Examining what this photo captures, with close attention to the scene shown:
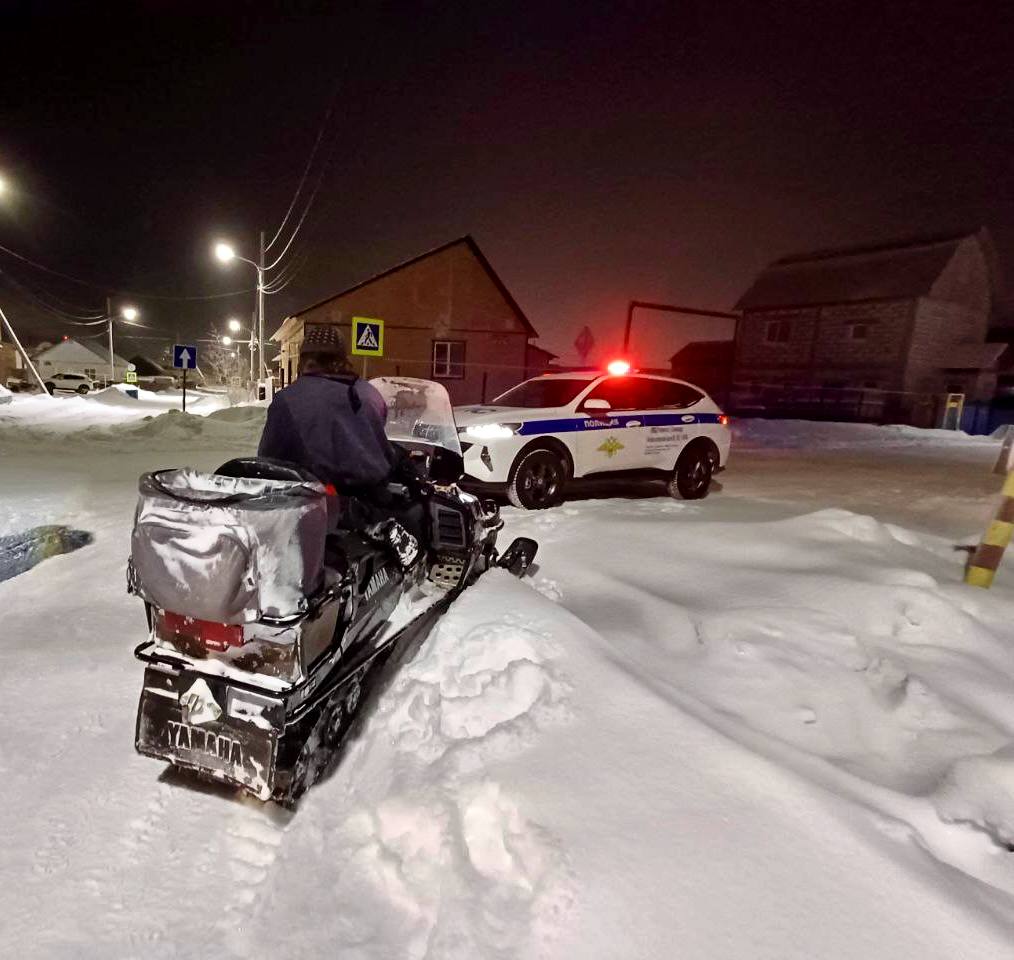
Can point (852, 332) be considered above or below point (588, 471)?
above

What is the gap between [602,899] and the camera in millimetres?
1762

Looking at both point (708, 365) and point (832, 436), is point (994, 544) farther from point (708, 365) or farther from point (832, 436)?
point (708, 365)

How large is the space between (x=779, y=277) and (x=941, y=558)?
118 feet

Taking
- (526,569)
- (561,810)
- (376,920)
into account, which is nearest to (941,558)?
(526,569)

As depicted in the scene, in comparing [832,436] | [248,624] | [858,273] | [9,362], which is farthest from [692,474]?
[9,362]

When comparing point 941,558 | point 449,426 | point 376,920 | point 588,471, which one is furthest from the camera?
point 588,471

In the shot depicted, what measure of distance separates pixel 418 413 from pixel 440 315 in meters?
26.6

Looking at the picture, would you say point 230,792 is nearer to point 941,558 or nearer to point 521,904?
point 521,904

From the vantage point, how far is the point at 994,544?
15.3ft

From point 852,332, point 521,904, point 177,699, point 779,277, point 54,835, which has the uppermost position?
point 779,277

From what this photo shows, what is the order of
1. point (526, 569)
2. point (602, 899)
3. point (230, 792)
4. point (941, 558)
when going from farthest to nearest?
point (941, 558)
point (526, 569)
point (230, 792)
point (602, 899)

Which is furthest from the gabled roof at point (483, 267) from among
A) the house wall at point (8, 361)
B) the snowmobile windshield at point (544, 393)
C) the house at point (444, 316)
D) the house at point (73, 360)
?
the house at point (73, 360)

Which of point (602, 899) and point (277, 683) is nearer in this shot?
point (602, 899)

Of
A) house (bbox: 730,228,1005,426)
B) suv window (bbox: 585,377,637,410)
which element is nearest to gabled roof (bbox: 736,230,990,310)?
house (bbox: 730,228,1005,426)
